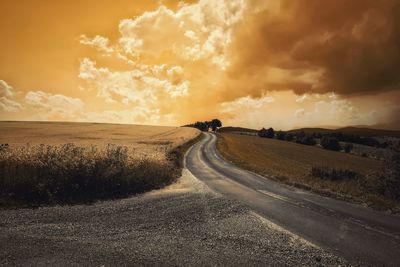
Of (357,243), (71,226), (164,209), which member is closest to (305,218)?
(357,243)

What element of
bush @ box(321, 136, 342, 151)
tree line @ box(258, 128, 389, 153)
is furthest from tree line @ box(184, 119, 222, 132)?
bush @ box(321, 136, 342, 151)

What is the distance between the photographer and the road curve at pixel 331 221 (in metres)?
8.45

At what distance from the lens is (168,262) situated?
7.20 meters

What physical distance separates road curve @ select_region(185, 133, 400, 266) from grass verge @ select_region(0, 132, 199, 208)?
5.58m

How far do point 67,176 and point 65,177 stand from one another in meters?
0.16

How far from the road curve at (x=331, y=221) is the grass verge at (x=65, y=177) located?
18.3ft

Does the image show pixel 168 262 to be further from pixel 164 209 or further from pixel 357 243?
pixel 357 243

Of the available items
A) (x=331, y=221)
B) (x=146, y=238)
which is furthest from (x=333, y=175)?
(x=146, y=238)

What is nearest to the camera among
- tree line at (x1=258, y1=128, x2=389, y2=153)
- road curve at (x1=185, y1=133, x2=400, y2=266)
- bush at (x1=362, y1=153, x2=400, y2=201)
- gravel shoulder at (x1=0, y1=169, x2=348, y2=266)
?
gravel shoulder at (x1=0, y1=169, x2=348, y2=266)

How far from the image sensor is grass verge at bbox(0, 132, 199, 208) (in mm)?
11852

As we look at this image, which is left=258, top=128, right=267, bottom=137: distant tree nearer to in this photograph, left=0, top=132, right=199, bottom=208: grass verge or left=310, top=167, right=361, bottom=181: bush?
left=310, top=167, right=361, bottom=181: bush

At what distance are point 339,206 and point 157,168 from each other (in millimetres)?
11326

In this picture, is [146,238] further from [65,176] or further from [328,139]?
[328,139]

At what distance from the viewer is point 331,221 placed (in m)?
11.2
